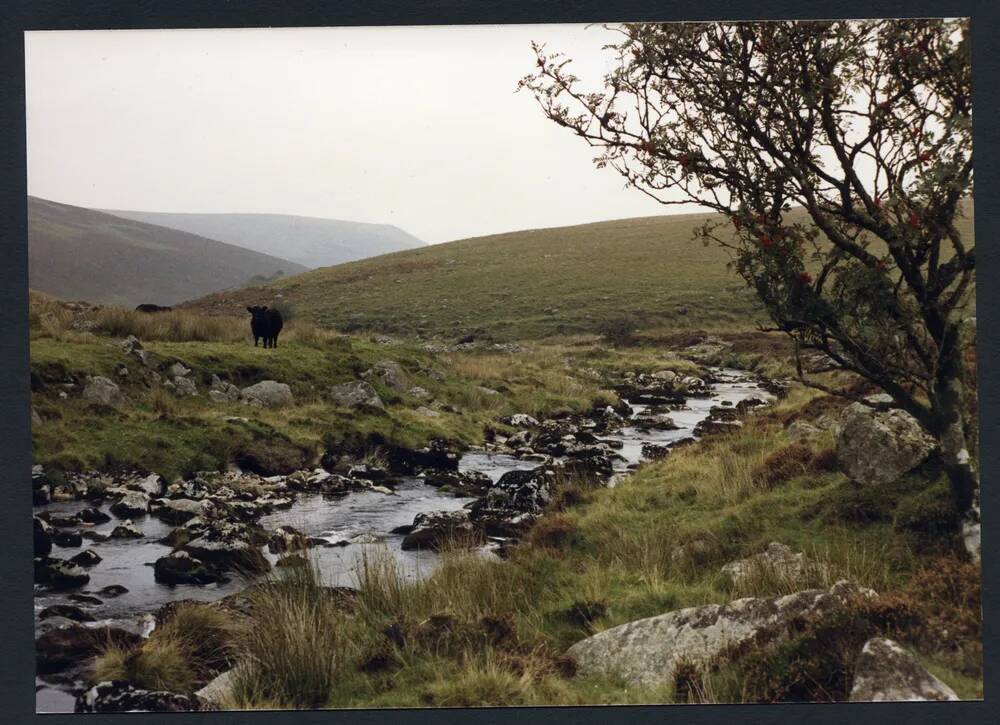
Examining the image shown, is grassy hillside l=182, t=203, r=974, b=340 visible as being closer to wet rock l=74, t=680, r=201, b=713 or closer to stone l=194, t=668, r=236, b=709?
stone l=194, t=668, r=236, b=709

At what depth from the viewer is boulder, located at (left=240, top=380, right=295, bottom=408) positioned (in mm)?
10266

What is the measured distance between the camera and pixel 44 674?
6.69m

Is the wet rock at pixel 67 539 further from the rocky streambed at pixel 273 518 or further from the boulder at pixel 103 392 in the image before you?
the boulder at pixel 103 392

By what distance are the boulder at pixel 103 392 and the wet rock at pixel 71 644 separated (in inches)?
105

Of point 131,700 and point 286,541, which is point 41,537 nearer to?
point 131,700

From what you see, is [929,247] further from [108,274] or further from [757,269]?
[108,274]

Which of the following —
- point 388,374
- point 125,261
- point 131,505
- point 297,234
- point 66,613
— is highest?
point 297,234

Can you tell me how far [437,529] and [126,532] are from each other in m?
3.13

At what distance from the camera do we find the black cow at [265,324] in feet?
32.0

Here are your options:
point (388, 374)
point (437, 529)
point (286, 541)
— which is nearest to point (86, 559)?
point (286, 541)

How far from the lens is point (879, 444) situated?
720 centimetres

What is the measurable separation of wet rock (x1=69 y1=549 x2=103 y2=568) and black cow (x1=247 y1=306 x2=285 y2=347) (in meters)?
3.50

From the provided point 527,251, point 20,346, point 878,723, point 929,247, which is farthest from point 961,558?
point 20,346

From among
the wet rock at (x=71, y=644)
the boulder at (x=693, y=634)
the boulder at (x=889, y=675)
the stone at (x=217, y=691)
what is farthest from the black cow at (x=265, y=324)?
the boulder at (x=889, y=675)
